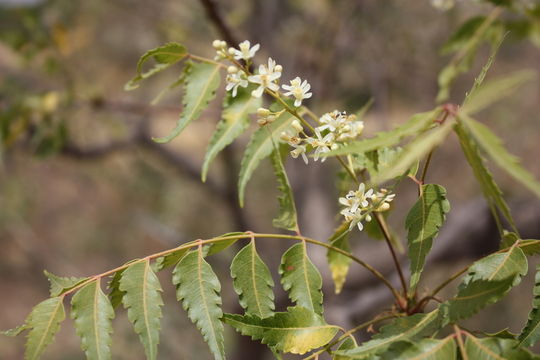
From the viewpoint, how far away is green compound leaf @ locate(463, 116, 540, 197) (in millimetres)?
509

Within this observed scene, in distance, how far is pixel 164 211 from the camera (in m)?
5.30

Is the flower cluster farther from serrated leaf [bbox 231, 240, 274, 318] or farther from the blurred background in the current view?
the blurred background

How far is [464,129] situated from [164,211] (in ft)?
16.0

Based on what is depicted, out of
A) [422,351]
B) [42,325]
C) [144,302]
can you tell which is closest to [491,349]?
[422,351]

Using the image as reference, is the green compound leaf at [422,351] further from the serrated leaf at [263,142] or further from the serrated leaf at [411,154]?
the serrated leaf at [263,142]

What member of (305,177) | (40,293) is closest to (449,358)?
(305,177)

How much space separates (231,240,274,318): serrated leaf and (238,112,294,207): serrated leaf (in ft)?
0.41

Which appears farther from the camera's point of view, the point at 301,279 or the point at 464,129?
the point at 301,279

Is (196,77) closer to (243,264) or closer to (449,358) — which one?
(243,264)

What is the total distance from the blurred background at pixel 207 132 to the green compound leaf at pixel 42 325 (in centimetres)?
97

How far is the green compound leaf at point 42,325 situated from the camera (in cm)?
71

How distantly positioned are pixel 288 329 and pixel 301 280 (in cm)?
9

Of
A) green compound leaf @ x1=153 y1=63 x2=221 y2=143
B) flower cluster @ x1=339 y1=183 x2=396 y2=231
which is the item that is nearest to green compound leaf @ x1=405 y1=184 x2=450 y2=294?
flower cluster @ x1=339 y1=183 x2=396 y2=231

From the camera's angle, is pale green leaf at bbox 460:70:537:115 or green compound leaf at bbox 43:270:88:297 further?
green compound leaf at bbox 43:270:88:297
